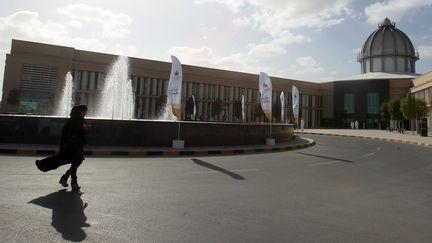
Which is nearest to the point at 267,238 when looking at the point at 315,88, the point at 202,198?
the point at 202,198

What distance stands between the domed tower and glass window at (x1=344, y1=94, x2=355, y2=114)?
41.1 feet

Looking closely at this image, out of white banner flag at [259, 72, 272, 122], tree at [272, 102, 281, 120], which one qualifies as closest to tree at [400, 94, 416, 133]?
white banner flag at [259, 72, 272, 122]

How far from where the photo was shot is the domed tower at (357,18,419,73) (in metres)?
87.2

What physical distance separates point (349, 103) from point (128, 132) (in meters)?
80.6

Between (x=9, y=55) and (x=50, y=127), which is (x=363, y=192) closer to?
(x=50, y=127)

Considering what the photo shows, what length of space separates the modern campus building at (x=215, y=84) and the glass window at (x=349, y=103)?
0.24 m

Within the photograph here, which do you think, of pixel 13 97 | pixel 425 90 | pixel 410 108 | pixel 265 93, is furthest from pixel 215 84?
pixel 265 93

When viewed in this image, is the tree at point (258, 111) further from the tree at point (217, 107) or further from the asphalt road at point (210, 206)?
the asphalt road at point (210, 206)

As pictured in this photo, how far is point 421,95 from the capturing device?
5609cm

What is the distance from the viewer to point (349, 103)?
8606cm

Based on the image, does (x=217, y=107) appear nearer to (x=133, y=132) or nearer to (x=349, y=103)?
(x=349, y=103)

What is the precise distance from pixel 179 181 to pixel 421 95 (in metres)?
59.6

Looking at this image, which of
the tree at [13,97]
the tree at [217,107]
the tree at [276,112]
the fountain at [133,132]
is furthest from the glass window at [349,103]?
the fountain at [133,132]

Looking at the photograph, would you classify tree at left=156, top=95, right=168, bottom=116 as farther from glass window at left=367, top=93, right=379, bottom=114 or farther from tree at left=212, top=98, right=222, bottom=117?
glass window at left=367, top=93, right=379, bottom=114
